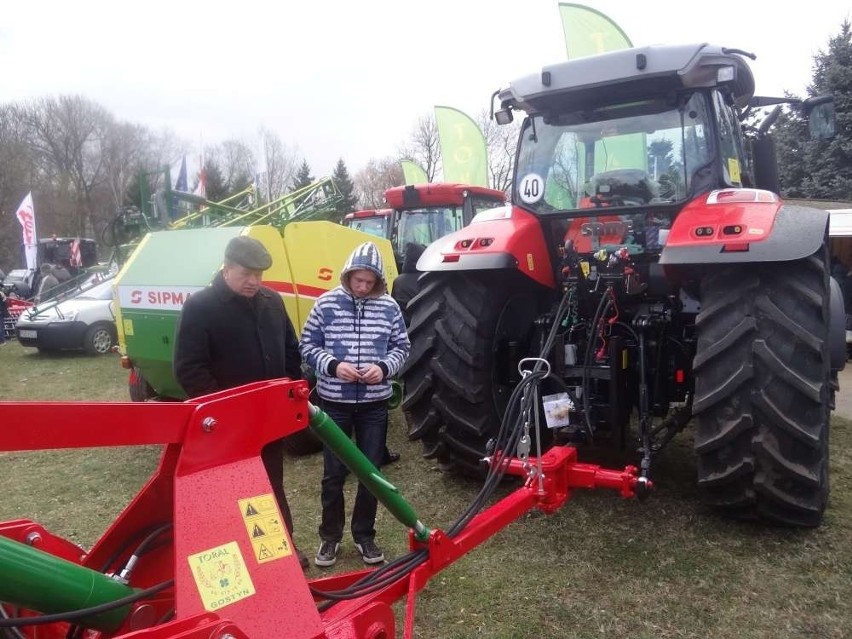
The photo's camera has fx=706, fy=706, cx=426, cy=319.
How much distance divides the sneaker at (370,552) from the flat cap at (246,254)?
4.76 feet

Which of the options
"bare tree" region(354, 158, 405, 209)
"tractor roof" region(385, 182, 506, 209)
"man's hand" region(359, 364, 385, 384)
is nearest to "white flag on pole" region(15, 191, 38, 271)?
"tractor roof" region(385, 182, 506, 209)

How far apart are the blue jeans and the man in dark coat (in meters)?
0.25

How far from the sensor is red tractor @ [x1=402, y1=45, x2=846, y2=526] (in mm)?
3154

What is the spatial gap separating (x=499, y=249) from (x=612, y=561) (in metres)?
1.64

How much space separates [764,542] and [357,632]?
7.52 feet

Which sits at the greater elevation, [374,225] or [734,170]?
[734,170]

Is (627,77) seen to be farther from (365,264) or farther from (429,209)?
(429,209)

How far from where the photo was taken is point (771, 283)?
3.24 m

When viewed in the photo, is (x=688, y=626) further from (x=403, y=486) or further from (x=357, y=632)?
(x=403, y=486)

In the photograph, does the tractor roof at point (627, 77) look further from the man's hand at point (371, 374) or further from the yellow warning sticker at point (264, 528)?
the yellow warning sticker at point (264, 528)

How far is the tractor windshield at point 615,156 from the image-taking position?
3783 millimetres

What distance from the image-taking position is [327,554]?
11.3 ft

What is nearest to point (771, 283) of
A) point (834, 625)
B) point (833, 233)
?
point (834, 625)

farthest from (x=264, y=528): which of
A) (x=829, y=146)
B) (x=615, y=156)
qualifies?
(x=829, y=146)
